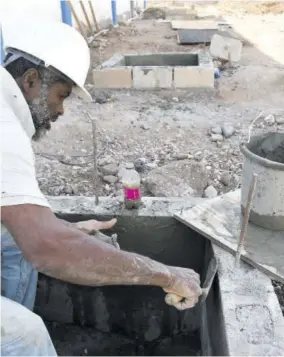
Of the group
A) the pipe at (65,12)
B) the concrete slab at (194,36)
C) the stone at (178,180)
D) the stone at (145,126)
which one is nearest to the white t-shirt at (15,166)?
the stone at (178,180)

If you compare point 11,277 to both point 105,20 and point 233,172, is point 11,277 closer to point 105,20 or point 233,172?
point 233,172

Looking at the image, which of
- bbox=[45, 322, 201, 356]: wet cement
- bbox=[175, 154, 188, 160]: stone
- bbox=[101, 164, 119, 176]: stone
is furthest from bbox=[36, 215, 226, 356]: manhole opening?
bbox=[175, 154, 188, 160]: stone

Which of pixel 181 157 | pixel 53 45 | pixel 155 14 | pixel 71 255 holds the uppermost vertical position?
pixel 53 45

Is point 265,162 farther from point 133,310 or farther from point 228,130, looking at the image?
point 228,130

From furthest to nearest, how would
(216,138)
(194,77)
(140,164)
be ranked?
(194,77) → (216,138) → (140,164)

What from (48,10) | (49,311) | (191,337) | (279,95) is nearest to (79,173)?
(49,311)

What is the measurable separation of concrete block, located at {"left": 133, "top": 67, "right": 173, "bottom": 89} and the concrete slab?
390 centimetres

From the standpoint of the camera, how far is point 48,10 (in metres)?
9.31

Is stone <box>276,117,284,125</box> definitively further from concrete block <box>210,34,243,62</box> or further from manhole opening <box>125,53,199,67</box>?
concrete block <box>210,34,243,62</box>

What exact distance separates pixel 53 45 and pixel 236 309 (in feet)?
5.41

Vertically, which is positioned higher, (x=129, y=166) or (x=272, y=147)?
(x=272, y=147)

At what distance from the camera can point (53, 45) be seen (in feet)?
7.89

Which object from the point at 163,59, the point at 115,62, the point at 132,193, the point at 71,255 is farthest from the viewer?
the point at 163,59

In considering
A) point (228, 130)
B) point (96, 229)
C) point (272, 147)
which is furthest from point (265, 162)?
point (228, 130)
